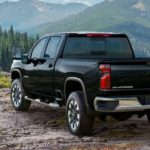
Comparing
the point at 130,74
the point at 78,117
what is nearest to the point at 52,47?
the point at 78,117

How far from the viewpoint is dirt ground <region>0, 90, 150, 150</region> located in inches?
344

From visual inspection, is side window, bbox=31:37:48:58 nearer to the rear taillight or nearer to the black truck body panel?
the black truck body panel

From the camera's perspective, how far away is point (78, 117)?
32.2 feet

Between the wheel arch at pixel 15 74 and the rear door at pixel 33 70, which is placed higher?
the rear door at pixel 33 70

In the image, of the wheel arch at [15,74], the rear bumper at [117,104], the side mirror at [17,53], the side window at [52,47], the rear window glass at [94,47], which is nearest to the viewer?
the rear bumper at [117,104]

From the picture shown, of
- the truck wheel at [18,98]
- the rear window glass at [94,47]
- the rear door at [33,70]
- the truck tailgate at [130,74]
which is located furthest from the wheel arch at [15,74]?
the truck tailgate at [130,74]

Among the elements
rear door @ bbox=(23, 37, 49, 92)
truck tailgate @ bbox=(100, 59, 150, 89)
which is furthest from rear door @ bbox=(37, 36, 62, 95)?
truck tailgate @ bbox=(100, 59, 150, 89)

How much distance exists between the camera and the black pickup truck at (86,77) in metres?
9.12

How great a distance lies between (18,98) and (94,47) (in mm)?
3752

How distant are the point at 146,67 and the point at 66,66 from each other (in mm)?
1872

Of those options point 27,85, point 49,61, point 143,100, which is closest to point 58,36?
point 49,61

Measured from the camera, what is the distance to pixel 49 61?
11.3m

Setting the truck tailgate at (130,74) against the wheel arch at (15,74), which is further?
the wheel arch at (15,74)

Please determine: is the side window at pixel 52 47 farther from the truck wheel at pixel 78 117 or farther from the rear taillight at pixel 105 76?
the rear taillight at pixel 105 76
